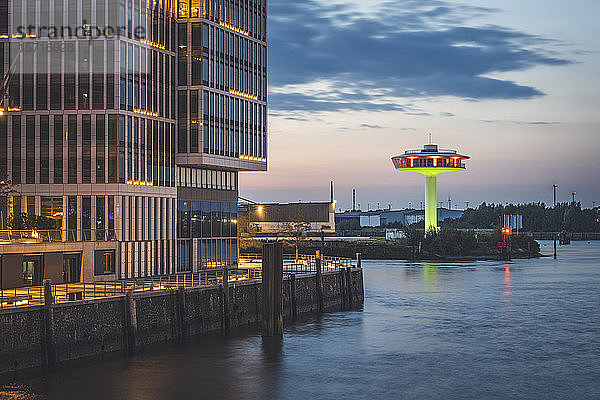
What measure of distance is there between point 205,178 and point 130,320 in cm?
4788

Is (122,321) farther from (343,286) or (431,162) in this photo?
(431,162)

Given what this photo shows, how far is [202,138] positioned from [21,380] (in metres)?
52.0

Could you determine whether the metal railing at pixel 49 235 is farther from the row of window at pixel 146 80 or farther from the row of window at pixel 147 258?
the row of window at pixel 146 80

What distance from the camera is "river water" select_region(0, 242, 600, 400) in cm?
4497

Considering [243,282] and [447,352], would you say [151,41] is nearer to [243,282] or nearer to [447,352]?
[243,282]

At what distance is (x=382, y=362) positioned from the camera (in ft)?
176

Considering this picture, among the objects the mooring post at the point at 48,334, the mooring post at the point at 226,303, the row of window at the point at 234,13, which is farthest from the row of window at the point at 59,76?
the mooring post at the point at 48,334

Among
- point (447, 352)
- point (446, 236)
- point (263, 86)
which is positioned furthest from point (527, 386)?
point (446, 236)

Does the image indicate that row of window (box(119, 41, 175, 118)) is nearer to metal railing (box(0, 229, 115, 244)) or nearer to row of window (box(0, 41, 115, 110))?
row of window (box(0, 41, 115, 110))

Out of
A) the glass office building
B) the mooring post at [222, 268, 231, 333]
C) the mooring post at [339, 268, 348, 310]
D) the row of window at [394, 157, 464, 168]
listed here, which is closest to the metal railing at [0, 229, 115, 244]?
the glass office building

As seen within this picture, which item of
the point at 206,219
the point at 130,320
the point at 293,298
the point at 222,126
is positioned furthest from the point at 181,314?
the point at 222,126

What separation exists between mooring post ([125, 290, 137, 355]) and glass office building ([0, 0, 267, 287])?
894 inches

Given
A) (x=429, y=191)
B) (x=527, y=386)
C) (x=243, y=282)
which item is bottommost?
(x=527, y=386)

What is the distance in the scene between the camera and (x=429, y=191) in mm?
189750
